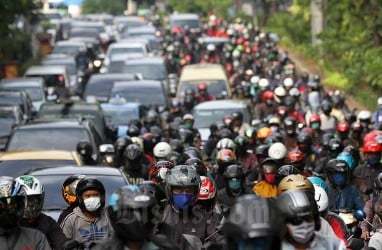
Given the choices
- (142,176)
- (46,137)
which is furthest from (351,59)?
(142,176)

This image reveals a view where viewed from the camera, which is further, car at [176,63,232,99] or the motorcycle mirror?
car at [176,63,232,99]

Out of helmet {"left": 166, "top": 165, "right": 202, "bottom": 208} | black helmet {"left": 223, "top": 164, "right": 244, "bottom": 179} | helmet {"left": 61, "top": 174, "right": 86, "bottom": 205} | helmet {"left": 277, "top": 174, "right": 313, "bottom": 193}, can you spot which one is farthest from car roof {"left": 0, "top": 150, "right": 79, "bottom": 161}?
helmet {"left": 277, "top": 174, "right": 313, "bottom": 193}

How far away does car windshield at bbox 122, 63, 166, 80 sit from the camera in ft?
116

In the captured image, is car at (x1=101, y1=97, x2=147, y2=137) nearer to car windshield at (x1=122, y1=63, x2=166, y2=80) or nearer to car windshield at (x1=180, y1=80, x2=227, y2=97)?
car windshield at (x1=180, y1=80, x2=227, y2=97)

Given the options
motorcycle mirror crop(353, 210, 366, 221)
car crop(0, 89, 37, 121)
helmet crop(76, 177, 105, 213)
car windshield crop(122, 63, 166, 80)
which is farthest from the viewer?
car windshield crop(122, 63, 166, 80)

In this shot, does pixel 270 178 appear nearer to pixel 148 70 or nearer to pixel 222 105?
pixel 222 105

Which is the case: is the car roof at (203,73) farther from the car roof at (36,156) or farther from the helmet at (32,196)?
the helmet at (32,196)

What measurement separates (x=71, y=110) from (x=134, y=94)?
4798mm

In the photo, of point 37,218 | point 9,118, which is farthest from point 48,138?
point 37,218

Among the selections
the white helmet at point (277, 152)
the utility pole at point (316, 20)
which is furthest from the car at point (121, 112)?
the utility pole at point (316, 20)

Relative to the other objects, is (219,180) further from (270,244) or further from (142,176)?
(270,244)

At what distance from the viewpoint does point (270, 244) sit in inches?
230

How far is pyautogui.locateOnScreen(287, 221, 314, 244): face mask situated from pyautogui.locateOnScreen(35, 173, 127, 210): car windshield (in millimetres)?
5633

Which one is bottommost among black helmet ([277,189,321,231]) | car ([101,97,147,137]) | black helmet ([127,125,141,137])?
car ([101,97,147,137])
